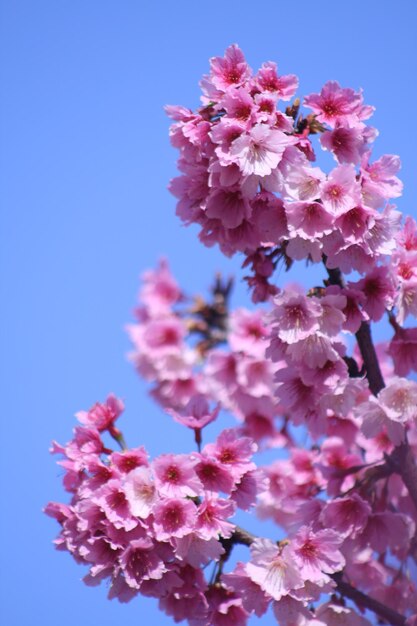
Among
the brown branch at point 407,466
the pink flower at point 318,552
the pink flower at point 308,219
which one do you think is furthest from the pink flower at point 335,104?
the pink flower at point 318,552

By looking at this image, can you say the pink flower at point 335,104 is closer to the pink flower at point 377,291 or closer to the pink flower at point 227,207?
A: the pink flower at point 227,207

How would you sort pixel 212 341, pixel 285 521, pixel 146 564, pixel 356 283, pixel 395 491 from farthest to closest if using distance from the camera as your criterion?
pixel 212 341
pixel 285 521
pixel 395 491
pixel 356 283
pixel 146 564

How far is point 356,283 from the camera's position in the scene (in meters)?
3.12


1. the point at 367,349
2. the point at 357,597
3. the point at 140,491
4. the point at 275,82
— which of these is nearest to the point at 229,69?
the point at 275,82

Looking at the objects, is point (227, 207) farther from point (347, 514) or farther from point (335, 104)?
point (347, 514)

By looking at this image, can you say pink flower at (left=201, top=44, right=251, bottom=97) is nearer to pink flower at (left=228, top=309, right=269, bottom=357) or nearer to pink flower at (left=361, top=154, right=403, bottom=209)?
pink flower at (left=361, top=154, right=403, bottom=209)

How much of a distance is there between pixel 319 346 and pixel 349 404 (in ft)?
1.09

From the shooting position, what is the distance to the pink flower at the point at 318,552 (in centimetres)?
297

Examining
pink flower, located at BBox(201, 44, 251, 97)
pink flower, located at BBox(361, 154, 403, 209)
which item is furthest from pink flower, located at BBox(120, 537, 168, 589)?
pink flower, located at BBox(201, 44, 251, 97)

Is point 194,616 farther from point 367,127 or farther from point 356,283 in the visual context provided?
point 367,127

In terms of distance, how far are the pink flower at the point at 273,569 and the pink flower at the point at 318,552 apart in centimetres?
4

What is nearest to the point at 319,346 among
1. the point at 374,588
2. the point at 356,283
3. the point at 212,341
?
the point at 356,283

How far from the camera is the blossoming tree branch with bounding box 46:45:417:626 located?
290cm

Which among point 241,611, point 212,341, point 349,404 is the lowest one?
point 241,611
